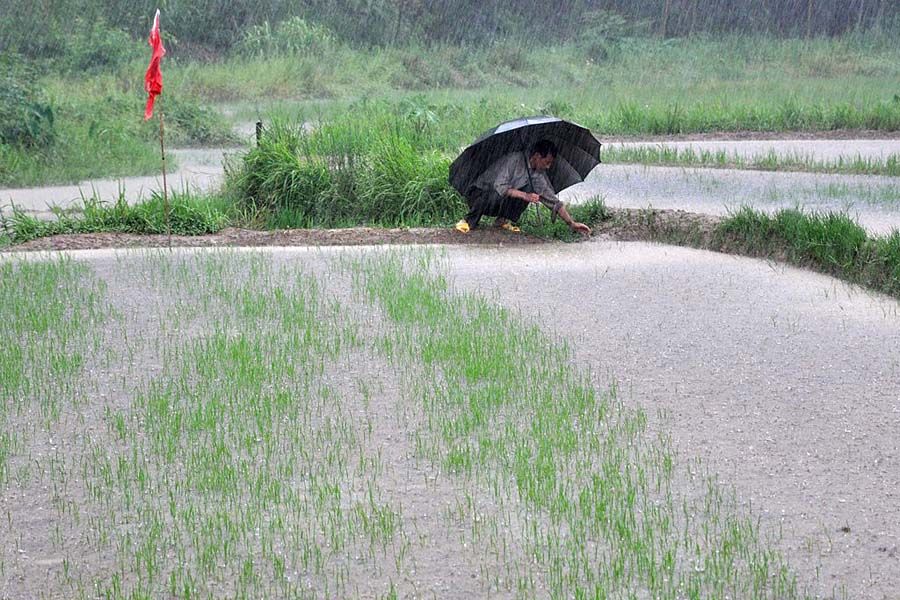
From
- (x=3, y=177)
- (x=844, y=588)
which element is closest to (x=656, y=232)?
(x=844, y=588)

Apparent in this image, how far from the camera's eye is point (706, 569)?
4.02 m

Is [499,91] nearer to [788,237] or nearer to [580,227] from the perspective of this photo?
[580,227]

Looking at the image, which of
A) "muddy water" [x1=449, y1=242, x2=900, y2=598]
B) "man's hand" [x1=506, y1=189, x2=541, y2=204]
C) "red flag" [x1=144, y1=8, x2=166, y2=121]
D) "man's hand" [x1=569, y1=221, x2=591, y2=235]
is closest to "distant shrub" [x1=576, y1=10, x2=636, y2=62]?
"man's hand" [x1=569, y1=221, x2=591, y2=235]

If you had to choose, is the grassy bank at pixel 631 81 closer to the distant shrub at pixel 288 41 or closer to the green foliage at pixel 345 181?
the distant shrub at pixel 288 41

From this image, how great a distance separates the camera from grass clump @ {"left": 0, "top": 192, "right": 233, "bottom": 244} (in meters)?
10.6

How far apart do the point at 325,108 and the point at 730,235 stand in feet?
43.6

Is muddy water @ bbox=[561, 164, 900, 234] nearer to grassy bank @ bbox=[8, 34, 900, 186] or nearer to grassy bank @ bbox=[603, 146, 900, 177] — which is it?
grassy bank @ bbox=[603, 146, 900, 177]

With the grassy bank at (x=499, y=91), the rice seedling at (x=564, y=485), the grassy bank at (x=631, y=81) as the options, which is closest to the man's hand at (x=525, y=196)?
the rice seedling at (x=564, y=485)

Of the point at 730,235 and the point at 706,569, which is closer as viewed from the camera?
the point at 706,569

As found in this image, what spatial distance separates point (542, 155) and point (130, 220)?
150 inches

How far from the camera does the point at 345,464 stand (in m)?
5.07

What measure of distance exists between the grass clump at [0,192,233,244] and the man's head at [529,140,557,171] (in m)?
3.05

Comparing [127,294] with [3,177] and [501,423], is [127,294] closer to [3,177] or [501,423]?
[501,423]

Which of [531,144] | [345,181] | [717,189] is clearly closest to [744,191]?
[717,189]
